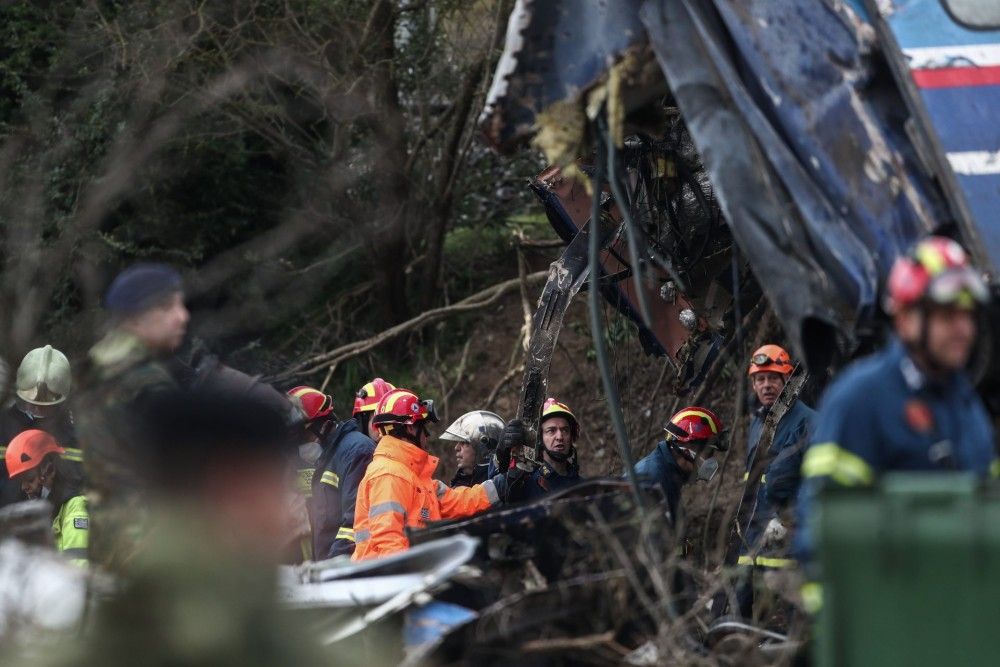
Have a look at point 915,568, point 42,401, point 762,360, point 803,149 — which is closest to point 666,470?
point 762,360

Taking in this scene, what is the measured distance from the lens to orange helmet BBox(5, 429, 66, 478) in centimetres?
721

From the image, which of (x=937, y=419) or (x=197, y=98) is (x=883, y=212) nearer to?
(x=937, y=419)

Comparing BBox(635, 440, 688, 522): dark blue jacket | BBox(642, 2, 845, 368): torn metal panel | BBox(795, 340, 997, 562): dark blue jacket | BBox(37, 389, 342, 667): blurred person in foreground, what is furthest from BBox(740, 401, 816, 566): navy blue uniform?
BBox(37, 389, 342, 667): blurred person in foreground

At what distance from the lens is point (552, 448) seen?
27.0ft

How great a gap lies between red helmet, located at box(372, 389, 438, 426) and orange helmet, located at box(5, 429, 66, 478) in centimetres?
173

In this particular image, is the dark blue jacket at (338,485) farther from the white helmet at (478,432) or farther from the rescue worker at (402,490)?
the rescue worker at (402,490)

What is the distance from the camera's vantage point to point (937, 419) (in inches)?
154

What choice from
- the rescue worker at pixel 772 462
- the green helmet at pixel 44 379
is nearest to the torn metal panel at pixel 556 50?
the rescue worker at pixel 772 462

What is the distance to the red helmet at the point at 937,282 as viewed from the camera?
374 centimetres

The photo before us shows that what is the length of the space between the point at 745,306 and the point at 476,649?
5.07m

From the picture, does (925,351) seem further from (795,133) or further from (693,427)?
(693,427)

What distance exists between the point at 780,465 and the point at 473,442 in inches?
83.8

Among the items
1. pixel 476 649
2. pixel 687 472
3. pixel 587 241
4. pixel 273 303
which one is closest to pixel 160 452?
pixel 476 649

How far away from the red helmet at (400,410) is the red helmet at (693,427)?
1493 millimetres
